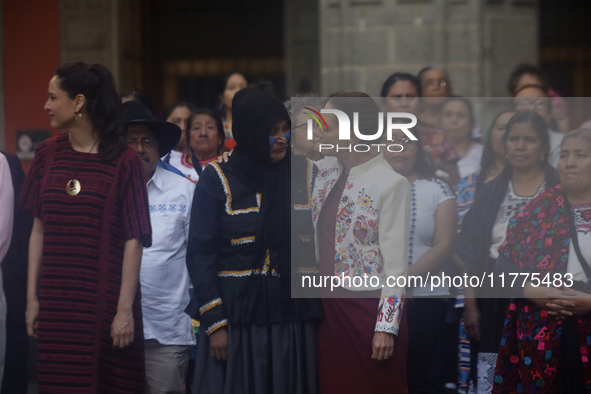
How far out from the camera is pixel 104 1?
6570 mm

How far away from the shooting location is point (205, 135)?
4.54 metres

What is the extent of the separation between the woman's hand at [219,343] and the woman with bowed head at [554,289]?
4.69ft

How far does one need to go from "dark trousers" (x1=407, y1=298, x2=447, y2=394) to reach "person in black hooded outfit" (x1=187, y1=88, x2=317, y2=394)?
82 cm

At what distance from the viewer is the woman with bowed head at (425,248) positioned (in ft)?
12.0

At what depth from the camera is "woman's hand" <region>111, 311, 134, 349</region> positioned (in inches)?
113

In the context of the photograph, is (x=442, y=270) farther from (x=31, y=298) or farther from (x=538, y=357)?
(x=31, y=298)

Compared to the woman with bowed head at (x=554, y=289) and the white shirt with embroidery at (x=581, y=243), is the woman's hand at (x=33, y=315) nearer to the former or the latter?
the woman with bowed head at (x=554, y=289)

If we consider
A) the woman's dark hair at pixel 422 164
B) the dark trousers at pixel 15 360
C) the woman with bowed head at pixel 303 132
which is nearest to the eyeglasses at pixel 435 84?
the woman's dark hair at pixel 422 164

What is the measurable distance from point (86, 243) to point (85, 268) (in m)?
0.11

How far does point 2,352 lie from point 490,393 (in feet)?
8.49

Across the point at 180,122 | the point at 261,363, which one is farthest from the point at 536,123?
the point at 180,122

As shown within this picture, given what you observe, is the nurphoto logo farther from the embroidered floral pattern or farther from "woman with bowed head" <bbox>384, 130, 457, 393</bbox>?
the embroidered floral pattern

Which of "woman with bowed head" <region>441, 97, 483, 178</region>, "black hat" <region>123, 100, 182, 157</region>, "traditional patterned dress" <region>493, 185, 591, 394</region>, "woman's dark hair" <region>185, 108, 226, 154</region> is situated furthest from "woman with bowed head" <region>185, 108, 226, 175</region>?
"traditional patterned dress" <region>493, 185, 591, 394</region>

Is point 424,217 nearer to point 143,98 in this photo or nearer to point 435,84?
point 435,84
